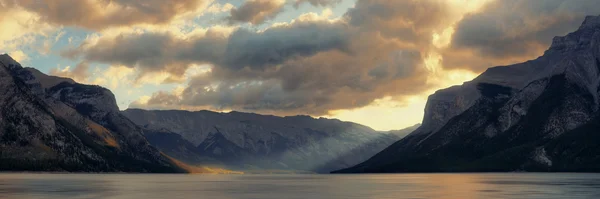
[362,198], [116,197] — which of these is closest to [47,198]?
[116,197]

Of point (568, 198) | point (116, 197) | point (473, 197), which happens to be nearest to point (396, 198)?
point (473, 197)

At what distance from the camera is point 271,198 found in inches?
4948

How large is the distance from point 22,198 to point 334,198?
6167 cm

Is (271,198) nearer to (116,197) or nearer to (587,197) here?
(116,197)

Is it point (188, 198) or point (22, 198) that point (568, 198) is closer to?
point (188, 198)

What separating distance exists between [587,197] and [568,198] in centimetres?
386

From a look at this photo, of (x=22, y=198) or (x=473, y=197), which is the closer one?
(x=22, y=198)

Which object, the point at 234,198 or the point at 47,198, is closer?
the point at 47,198

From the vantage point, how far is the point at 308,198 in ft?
417

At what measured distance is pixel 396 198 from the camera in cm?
12375

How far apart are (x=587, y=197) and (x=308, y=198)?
183ft

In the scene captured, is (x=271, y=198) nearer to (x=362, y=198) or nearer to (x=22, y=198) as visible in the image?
(x=362, y=198)

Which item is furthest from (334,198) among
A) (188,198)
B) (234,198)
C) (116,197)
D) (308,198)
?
(116,197)

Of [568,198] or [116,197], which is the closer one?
[568,198]
